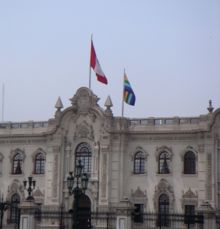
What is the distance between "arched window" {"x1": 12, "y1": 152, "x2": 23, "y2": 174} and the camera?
47.8m

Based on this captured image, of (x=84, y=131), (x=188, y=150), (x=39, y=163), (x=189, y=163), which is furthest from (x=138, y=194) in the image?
(x=39, y=163)

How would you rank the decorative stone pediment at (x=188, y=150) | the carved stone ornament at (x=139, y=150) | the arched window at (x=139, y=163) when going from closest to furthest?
the decorative stone pediment at (x=188, y=150)
the carved stone ornament at (x=139, y=150)
the arched window at (x=139, y=163)

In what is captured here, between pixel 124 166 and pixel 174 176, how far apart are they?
11.4ft

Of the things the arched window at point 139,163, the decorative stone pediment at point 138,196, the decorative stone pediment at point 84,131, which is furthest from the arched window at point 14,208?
the arched window at point 139,163

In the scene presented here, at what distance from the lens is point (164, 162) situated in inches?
1719

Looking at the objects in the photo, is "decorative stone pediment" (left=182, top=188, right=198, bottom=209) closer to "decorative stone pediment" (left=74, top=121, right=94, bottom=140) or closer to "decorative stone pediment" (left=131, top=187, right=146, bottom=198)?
"decorative stone pediment" (left=131, top=187, right=146, bottom=198)

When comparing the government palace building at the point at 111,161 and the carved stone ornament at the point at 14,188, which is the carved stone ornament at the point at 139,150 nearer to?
the government palace building at the point at 111,161

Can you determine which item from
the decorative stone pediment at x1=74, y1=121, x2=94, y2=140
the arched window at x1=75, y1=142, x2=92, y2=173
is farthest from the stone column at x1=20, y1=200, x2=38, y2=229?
the decorative stone pediment at x1=74, y1=121, x2=94, y2=140

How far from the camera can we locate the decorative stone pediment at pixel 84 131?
4540cm

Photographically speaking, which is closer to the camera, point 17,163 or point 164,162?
point 164,162

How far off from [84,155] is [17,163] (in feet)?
17.9

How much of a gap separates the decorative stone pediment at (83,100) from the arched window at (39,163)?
14.4 ft

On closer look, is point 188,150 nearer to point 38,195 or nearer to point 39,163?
point 39,163

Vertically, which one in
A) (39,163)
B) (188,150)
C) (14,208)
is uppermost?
(188,150)
